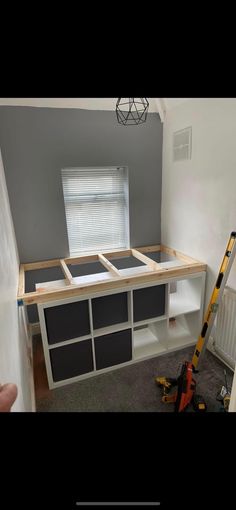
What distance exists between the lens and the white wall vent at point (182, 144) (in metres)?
2.32

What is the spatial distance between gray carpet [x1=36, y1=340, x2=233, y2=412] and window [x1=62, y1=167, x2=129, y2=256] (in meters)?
1.51

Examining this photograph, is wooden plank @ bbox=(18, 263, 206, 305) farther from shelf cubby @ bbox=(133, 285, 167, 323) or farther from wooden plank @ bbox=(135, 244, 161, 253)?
wooden plank @ bbox=(135, 244, 161, 253)

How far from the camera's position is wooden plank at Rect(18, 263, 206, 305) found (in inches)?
72.1

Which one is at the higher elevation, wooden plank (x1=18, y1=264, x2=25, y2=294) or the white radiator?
wooden plank (x1=18, y1=264, x2=25, y2=294)

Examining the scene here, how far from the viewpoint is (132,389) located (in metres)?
2.01

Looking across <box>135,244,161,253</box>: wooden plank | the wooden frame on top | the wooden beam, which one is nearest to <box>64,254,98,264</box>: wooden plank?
the wooden frame on top

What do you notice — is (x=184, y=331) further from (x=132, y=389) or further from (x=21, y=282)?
(x=21, y=282)

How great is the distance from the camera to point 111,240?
308 centimetres

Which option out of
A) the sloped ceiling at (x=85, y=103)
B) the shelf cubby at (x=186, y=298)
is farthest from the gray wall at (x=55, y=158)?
the shelf cubby at (x=186, y=298)
